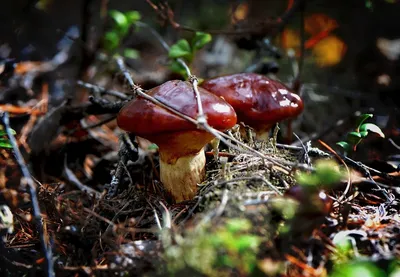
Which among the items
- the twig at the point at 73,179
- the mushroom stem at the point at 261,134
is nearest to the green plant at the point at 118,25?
the twig at the point at 73,179

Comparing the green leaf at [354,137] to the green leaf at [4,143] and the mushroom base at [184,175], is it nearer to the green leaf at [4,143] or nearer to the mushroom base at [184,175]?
the mushroom base at [184,175]

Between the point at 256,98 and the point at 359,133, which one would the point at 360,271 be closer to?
the point at 359,133

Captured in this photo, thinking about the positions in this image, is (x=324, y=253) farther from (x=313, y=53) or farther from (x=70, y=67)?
(x=313, y=53)

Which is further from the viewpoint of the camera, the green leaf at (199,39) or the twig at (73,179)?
the green leaf at (199,39)

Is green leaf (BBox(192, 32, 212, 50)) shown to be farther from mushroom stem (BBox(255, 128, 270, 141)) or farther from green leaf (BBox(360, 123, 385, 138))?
green leaf (BBox(360, 123, 385, 138))

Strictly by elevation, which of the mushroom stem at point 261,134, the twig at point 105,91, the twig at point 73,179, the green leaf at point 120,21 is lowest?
the twig at point 73,179

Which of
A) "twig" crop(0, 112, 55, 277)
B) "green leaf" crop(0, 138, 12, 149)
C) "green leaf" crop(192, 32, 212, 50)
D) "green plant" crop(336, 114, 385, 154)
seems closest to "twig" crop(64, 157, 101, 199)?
"green leaf" crop(0, 138, 12, 149)
